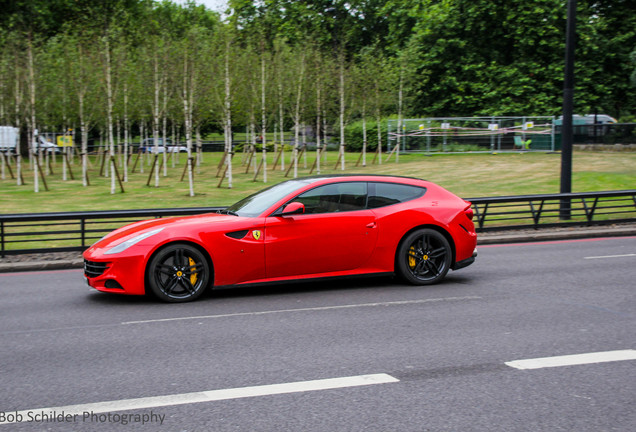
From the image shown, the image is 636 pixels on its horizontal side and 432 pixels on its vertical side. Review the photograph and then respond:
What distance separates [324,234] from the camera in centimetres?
828

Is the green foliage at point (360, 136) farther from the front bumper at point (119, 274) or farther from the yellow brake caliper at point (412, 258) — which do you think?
the front bumper at point (119, 274)

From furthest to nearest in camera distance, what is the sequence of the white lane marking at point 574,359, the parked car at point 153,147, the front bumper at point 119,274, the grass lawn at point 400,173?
1. the parked car at point 153,147
2. the grass lawn at point 400,173
3. the front bumper at point 119,274
4. the white lane marking at point 574,359

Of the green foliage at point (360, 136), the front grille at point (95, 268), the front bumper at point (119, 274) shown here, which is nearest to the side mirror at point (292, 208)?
the front bumper at point (119, 274)

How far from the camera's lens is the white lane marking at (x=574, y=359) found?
5.38 metres

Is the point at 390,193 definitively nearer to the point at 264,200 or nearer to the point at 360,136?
the point at 264,200

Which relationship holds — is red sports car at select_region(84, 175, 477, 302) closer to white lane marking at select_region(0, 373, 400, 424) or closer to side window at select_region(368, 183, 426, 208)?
side window at select_region(368, 183, 426, 208)

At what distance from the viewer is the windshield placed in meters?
8.40

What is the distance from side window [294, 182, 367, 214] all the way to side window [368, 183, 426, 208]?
117 millimetres

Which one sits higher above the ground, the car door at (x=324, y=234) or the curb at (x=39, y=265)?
the car door at (x=324, y=234)

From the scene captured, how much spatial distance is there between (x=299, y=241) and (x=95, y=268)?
2.44 meters

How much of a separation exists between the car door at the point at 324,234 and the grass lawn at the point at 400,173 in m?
14.2

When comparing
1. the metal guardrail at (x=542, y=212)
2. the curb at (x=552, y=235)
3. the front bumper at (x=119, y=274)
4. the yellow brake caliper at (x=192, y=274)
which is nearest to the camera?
the front bumper at (x=119, y=274)

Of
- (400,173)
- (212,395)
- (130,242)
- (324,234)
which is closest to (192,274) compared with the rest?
(130,242)

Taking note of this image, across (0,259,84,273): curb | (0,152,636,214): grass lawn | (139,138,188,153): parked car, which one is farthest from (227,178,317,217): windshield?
(139,138,188,153): parked car
